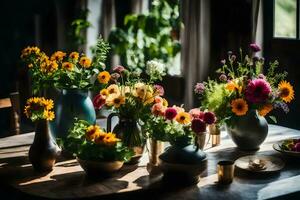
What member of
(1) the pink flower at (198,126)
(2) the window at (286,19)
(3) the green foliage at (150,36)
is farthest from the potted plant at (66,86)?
(3) the green foliage at (150,36)

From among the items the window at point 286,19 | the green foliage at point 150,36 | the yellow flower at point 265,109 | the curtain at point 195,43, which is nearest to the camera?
the yellow flower at point 265,109

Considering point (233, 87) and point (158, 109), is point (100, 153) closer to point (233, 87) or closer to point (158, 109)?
point (158, 109)

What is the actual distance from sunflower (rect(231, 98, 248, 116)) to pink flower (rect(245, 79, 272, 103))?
4cm

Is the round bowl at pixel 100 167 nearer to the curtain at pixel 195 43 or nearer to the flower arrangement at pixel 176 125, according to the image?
the flower arrangement at pixel 176 125

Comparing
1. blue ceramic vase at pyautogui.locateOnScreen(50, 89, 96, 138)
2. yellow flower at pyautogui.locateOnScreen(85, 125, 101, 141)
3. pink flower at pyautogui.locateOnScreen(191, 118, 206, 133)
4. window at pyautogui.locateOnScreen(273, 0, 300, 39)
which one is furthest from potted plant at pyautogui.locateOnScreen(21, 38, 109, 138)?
window at pyautogui.locateOnScreen(273, 0, 300, 39)

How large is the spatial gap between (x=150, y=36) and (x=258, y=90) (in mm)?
2657

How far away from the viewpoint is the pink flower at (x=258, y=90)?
6.82 feet

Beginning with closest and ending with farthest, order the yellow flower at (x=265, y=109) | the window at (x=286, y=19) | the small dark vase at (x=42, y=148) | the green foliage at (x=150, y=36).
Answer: the small dark vase at (x=42, y=148) → the yellow flower at (x=265, y=109) → the window at (x=286, y=19) → the green foliage at (x=150, y=36)

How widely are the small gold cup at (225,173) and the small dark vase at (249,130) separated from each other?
1.18 feet

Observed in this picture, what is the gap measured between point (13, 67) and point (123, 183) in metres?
3.62

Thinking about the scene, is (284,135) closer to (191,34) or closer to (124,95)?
(124,95)

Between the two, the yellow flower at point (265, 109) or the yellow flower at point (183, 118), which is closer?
the yellow flower at point (183, 118)

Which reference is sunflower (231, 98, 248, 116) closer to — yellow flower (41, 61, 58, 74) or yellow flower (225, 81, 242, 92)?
yellow flower (225, 81, 242, 92)

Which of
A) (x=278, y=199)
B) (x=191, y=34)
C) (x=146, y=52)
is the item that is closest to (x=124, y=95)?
(x=278, y=199)
